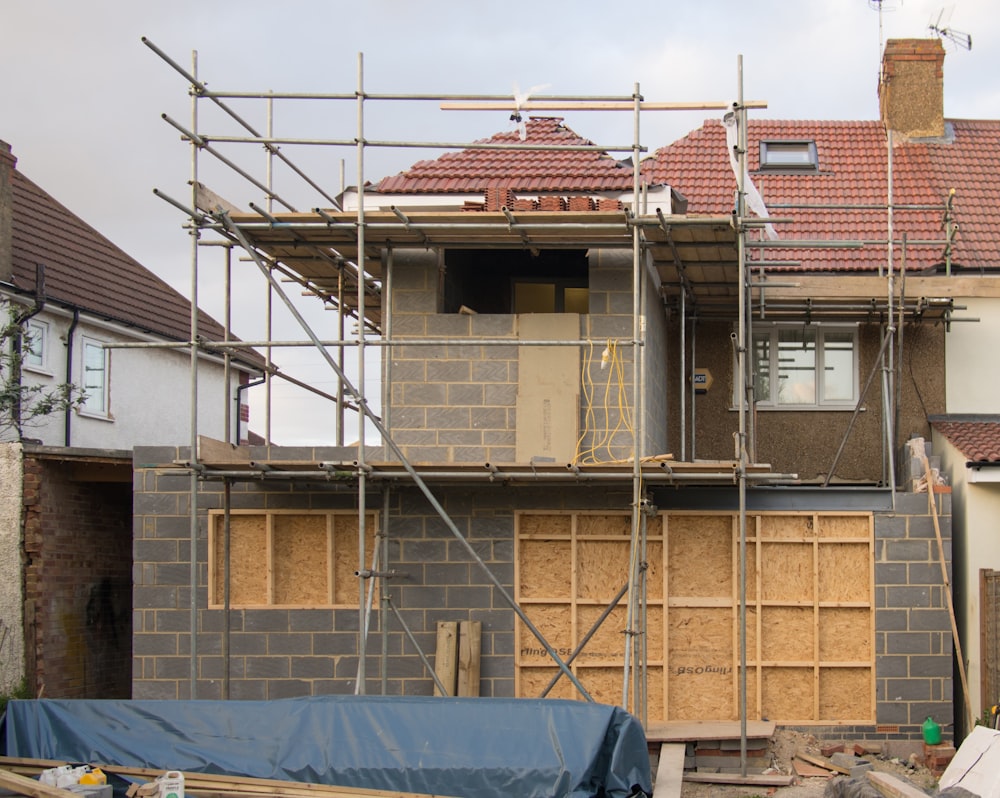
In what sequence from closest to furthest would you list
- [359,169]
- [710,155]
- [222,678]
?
[359,169] → [222,678] → [710,155]

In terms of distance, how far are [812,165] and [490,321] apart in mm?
7683

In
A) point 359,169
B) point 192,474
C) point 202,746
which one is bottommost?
point 202,746

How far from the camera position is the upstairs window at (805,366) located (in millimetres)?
18016

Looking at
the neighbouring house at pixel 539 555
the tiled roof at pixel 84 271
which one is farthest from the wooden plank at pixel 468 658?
the tiled roof at pixel 84 271

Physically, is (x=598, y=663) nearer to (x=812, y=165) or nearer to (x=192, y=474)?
(x=192, y=474)

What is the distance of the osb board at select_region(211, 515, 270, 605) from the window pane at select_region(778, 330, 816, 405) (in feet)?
23.5

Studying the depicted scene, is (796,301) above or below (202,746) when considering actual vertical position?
above

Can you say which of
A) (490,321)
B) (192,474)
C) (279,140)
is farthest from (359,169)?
(192,474)

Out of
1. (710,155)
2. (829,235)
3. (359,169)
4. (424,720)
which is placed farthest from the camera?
(710,155)

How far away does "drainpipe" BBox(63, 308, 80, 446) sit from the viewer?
20875mm

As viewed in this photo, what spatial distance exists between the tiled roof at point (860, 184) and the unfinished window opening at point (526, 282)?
2.58m

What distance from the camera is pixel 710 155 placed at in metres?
20.1

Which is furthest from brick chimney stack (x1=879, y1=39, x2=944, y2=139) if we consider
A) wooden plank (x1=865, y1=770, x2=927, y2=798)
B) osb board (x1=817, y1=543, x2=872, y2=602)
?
wooden plank (x1=865, y1=770, x2=927, y2=798)

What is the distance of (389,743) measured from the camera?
11.3 meters
